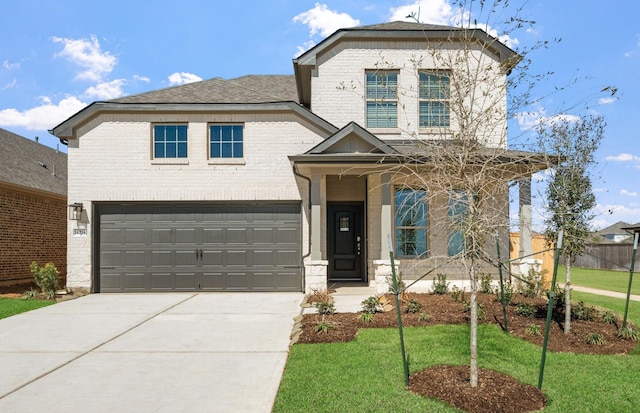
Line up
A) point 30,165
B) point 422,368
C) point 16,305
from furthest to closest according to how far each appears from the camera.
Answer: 1. point 30,165
2. point 16,305
3. point 422,368

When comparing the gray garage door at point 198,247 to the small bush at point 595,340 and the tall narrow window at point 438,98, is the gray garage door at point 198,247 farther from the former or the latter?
the small bush at point 595,340

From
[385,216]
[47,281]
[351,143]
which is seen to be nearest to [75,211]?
[47,281]

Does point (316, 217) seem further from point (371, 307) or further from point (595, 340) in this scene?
point (595, 340)

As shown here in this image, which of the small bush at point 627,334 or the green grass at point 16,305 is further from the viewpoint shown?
the green grass at point 16,305

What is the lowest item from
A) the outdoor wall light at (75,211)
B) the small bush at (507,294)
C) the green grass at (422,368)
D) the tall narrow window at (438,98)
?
the green grass at (422,368)

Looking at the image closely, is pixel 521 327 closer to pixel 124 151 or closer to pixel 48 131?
pixel 124 151

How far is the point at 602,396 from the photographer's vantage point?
4754 millimetres

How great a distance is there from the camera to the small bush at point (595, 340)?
6620 mm

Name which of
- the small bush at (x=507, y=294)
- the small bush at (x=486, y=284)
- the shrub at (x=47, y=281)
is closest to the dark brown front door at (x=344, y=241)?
the small bush at (x=486, y=284)

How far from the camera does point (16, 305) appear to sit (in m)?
10.5

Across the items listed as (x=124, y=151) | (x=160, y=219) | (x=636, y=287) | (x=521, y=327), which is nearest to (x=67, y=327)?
(x=160, y=219)

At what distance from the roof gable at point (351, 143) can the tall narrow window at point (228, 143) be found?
248cm

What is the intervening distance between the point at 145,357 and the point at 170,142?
304 inches

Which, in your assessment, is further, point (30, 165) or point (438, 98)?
point (30, 165)
